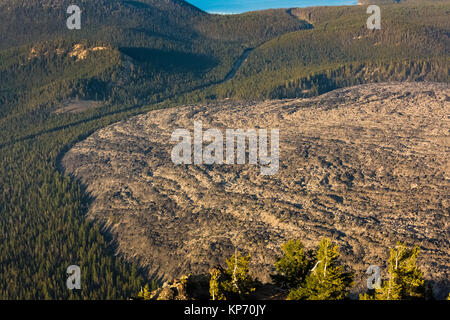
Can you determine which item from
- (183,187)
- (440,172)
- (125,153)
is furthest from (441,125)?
(125,153)

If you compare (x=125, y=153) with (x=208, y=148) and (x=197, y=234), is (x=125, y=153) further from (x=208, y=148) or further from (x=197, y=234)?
(x=197, y=234)

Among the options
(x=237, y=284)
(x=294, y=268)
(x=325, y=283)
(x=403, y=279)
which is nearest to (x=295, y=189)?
(x=294, y=268)

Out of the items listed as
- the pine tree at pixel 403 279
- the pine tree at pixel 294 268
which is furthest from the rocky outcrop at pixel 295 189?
the pine tree at pixel 403 279

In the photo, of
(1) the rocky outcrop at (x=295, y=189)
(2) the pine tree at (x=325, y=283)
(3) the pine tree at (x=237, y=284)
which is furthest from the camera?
(1) the rocky outcrop at (x=295, y=189)

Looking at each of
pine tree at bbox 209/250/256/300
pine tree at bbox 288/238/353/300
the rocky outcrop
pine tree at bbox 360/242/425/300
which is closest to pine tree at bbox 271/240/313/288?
pine tree at bbox 288/238/353/300

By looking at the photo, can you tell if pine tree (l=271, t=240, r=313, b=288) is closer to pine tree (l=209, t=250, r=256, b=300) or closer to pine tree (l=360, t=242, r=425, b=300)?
pine tree (l=209, t=250, r=256, b=300)

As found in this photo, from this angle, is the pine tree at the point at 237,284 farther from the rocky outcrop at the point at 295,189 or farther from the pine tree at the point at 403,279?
the rocky outcrop at the point at 295,189

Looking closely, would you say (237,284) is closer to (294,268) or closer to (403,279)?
(294,268)

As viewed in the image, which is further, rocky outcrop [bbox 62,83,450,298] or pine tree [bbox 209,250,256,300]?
rocky outcrop [bbox 62,83,450,298]

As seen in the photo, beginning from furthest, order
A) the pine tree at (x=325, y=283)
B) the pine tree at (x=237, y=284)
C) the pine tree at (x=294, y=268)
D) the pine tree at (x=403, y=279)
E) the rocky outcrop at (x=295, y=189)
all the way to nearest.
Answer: the rocky outcrop at (x=295, y=189) < the pine tree at (x=294, y=268) < the pine tree at (x=237, y=284) < the pine tree at (x=325, y=283) < the pine tree at (x=403, y=279)
